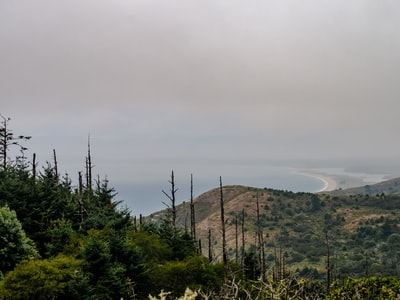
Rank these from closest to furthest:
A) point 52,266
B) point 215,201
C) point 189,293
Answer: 1. point 189,293
2. point 52,266
3. point 215,201

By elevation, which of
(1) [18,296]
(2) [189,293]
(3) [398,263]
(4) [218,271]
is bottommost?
(3) [398,263]

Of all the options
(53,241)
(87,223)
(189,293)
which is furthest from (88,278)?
(189,293)

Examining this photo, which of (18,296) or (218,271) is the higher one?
(18,296)

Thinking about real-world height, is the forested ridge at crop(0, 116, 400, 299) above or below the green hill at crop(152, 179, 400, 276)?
above

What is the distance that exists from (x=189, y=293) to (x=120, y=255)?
1702 centimetres

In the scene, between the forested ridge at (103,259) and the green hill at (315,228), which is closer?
the forested ridge at (103,259)

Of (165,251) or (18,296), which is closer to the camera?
(18,296)

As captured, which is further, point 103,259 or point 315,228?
point 315,228

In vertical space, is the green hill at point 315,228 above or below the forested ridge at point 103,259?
below

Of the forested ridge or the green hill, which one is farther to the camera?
the green hill

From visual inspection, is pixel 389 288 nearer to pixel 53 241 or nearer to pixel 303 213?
pixel 53 241

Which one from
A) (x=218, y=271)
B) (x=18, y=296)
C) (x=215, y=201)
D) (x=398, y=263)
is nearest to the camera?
(x=18, y=296)

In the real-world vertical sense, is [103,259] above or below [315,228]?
above

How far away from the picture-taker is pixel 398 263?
3435 inches
